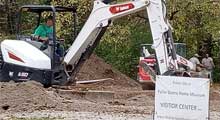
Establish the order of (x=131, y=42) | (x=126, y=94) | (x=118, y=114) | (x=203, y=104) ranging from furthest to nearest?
(x=131, y=42), (x=126, y=94), (x=118, y=114), (x=203, y=104)

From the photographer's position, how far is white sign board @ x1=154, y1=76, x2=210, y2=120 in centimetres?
1070

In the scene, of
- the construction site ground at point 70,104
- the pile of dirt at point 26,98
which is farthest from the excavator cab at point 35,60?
the pile of dirt at point 26,98

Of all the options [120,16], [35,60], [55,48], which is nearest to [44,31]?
[55,48]

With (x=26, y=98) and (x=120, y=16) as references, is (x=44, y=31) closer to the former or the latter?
(x=120, y=16)

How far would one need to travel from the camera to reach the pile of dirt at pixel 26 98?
15.5m

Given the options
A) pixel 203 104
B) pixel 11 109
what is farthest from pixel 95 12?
pixel 203 104

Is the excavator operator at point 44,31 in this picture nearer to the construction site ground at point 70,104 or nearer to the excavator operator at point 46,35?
the excavator operator at point 46,35

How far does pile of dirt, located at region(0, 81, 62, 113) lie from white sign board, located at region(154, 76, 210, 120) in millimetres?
4952

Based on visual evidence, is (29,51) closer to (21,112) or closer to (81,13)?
(21,112)

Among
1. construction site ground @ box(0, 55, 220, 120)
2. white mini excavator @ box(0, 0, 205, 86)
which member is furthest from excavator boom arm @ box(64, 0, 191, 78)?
construction site ground @ box(0, 55, 220, 120)

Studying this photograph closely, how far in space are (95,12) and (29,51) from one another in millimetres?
2241

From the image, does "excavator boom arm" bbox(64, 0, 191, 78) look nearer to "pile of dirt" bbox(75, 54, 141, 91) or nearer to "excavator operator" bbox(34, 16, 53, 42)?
"excavator operator" bbox(34, 16, 53, 42)

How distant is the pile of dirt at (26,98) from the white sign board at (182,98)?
4952 mm

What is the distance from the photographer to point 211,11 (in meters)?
29.0
